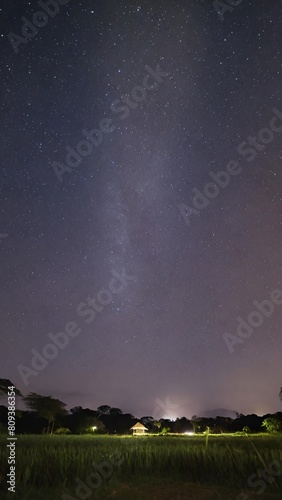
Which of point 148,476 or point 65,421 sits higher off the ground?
point 65,421

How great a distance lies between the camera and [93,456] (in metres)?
11.6

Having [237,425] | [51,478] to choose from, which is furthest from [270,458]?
[237,425]

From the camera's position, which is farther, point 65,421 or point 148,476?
point 65,421

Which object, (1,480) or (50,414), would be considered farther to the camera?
(50,414)

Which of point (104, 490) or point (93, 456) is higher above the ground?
point (93, 456)

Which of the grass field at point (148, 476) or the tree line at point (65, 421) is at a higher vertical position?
the tree line at point (65, 421)

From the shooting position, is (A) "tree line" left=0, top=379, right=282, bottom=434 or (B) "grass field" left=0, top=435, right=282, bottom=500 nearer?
(B) "grass field" left=0, top=435, right=282, bottom=500

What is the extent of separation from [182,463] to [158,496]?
275cm

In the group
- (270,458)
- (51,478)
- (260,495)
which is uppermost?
(51,478)

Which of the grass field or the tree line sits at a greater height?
the tree line

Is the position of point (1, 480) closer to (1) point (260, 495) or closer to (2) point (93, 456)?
(2) point (93, 456)

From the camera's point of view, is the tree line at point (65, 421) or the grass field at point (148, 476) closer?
the grass field at point (148, 476)

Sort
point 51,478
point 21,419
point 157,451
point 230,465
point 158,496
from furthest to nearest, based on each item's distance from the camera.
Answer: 1. point 21,419
2. point 157,451
3. point 230,465
4. point 51,478
5. point 158,496

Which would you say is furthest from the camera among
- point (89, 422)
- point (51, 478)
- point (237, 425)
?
point (237, 425)
